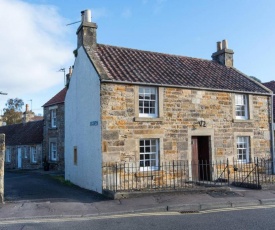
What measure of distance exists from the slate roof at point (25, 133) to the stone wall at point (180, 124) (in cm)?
1774

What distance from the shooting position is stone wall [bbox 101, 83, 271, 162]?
1352cm

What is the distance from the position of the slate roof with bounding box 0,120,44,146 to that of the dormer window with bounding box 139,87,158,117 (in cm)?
1757

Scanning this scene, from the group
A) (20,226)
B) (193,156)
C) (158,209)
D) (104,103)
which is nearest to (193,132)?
(193,156)

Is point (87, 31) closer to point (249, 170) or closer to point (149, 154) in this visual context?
point (149, 154)

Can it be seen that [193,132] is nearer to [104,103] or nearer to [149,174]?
[149,174]

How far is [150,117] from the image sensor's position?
14.4 metres

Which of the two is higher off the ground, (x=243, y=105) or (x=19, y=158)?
(x=243, y=105)

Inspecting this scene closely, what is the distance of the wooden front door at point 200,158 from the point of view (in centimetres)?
1567

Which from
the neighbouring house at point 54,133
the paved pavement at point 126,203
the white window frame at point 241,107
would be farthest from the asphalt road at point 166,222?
the neighbouring house at point 54,133

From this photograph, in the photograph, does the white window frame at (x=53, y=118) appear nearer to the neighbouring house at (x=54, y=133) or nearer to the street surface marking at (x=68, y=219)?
the neighbouring house at (x=54, y=133)

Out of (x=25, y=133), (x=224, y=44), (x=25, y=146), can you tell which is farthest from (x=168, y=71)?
(x=25, y=133)

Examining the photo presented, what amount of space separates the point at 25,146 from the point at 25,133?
2.19m

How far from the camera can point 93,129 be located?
1419cm

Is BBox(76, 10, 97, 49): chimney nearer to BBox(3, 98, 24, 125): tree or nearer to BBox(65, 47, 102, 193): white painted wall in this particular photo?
BBox(65, 47, 102, 193): white painted wall
